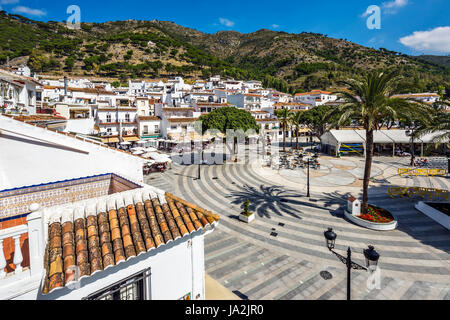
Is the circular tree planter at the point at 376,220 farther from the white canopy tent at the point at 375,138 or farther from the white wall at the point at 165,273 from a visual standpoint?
the white canopy tent at the point at 375,138

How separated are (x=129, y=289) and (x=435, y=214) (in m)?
19.3

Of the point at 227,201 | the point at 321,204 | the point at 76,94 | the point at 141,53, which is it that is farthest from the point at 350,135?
the point at 141,53

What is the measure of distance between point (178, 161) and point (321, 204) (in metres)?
21.9

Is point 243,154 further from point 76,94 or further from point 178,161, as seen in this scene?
point 76,94

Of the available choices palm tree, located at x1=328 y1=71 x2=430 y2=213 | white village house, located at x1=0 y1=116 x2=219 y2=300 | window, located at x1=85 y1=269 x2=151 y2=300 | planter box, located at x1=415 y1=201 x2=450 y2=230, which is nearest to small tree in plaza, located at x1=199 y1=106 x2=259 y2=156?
palm tree, located at x1=328 y1=71 x2=430 y2=213

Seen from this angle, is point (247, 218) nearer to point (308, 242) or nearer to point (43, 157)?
point (308, 242)

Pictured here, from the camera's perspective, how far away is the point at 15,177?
7.99 metres

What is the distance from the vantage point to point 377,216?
14.9m

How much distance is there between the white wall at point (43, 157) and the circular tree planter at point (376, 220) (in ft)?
47.1

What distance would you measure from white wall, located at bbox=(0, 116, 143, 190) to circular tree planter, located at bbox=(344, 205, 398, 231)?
47.1 ft

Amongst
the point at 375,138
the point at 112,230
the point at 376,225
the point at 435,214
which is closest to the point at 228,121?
the point at 376,225
